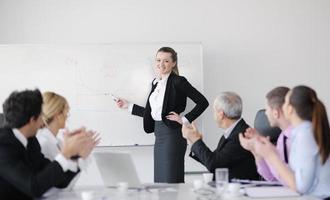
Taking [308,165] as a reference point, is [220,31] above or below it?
above

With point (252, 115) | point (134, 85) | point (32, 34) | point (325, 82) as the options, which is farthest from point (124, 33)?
point (325, 82)

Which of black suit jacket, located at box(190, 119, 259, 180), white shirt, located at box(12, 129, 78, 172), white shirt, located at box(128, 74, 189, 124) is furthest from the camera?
white shirt, located at box(128, 74, 189, 124)

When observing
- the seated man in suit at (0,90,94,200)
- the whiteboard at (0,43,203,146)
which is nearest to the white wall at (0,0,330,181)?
the whiteboard at (0,43,203,146)

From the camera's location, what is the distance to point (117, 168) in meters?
2.37

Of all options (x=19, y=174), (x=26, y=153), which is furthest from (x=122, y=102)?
(x=19, y=174)

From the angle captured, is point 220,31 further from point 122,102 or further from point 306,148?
point 306,148

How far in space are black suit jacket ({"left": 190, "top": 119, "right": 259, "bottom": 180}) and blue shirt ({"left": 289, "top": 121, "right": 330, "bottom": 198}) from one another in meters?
0.51

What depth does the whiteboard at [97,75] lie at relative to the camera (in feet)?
14.1

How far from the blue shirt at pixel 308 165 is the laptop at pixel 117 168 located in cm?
84

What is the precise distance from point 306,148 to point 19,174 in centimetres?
128

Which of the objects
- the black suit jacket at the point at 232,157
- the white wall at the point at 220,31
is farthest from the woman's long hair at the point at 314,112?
the white wall at the point at 220,31

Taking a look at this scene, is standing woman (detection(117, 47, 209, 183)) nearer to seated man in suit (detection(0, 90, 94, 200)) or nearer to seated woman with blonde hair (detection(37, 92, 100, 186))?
seated woman with blonde hair (detection(37, 92, 100, 186))

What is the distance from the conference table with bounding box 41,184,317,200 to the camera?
2.06 metres

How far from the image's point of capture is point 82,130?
2.16 metres
